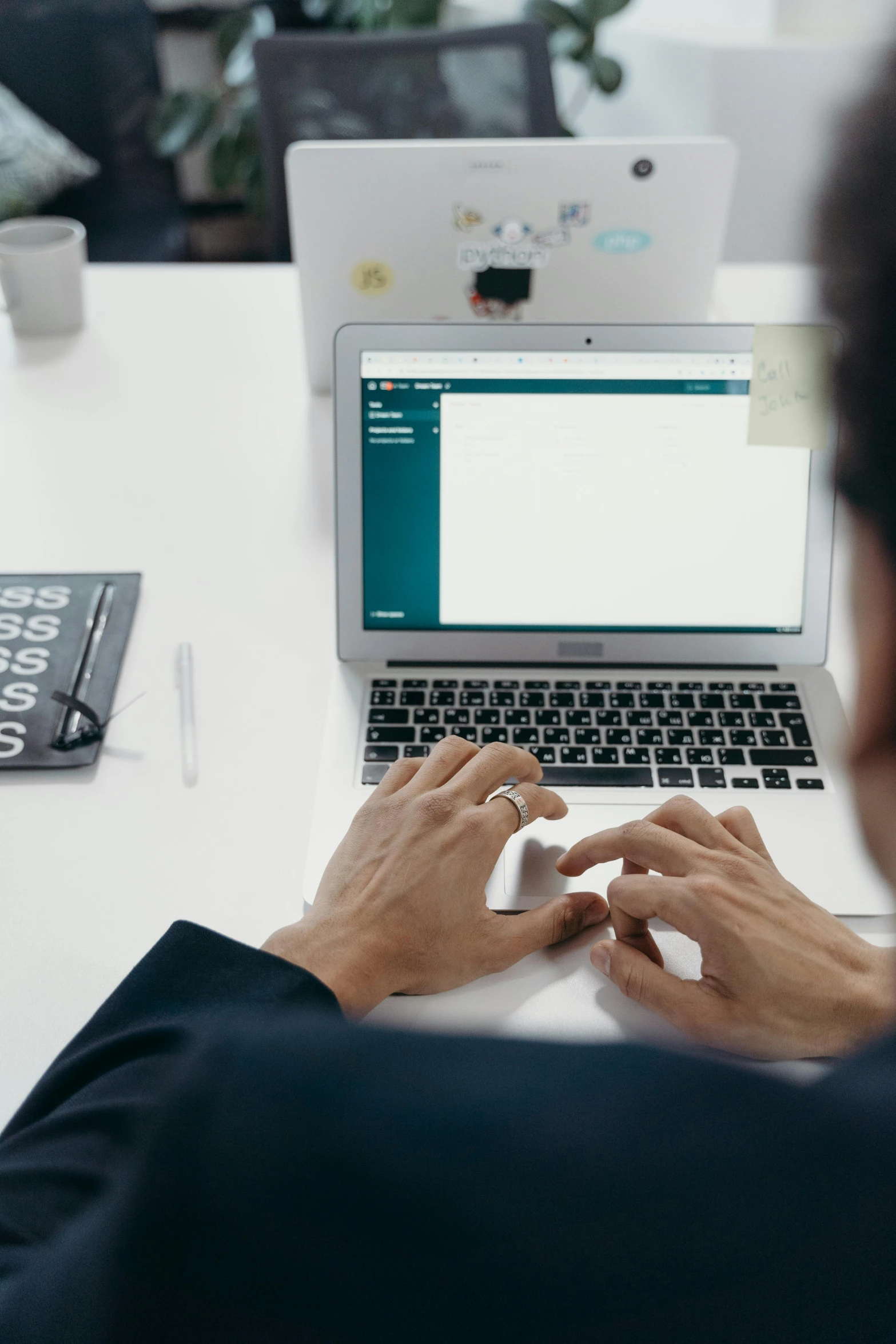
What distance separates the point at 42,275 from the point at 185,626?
30.3 inches

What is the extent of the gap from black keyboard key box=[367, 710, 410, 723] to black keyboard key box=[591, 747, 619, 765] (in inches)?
6.1

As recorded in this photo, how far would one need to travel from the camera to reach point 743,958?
62 cm

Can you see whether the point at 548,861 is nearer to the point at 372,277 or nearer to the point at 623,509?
the point at 623,509

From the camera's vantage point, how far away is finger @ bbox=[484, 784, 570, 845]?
71 cm

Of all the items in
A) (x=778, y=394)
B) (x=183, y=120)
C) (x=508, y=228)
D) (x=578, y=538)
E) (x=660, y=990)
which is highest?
(x=183, y=120)

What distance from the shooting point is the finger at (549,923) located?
67 centimetres

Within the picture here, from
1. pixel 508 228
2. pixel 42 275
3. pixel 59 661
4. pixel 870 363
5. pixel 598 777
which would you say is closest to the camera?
pixel 870 363

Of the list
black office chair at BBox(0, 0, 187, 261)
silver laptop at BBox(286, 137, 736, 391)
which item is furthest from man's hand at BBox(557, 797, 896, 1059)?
black office chair at BBox(0, 0, 187, 261)

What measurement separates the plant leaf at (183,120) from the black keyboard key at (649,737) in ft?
9.45

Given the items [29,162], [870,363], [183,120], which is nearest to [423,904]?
[870,363]

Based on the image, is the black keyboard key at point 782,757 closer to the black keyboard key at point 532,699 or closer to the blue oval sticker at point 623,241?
the black keyboard key at point 532,699

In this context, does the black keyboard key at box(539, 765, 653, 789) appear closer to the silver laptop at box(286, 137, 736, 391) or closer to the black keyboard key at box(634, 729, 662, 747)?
the black keyboard key at box(634, 729, 662, 747)

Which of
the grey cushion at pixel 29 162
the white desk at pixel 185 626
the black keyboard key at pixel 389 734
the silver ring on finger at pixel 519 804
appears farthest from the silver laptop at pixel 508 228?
the grey cushion at pixel 29 162

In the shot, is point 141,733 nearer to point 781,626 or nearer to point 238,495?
point 238,495
